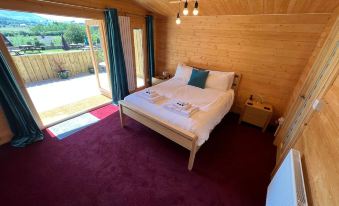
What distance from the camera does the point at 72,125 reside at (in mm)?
2697

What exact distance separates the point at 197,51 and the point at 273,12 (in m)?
1.54

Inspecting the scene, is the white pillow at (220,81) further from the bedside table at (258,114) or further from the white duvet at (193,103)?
the bedside table at (258,114)

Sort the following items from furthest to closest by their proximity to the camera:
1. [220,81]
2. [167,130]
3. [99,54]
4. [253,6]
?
[99,54] < [220,81] < [253,6] < [167,130]

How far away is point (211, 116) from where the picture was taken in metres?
2.13

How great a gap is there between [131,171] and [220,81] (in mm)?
2297

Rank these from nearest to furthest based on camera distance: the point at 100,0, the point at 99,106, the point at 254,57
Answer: the point at 100,0 < the point at 254,57 < the point at 99,106

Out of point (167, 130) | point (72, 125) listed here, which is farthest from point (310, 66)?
point (72, 125)

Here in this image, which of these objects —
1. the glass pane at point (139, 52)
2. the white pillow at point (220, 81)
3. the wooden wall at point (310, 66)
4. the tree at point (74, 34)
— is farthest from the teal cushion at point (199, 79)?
the tree at point (74, 34)

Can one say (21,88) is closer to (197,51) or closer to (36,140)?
(36,140)

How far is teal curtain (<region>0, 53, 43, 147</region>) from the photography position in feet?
6.28

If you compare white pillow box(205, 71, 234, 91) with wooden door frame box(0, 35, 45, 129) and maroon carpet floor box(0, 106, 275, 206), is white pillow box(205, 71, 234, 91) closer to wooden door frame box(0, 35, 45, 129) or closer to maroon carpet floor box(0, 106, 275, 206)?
maroon carpet floor box(0, 106, 275, 206)

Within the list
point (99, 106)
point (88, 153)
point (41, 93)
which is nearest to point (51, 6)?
point (99, 106)

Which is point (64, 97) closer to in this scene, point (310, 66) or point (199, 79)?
point (199, 79)

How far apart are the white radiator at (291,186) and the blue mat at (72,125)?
2.89 metres
